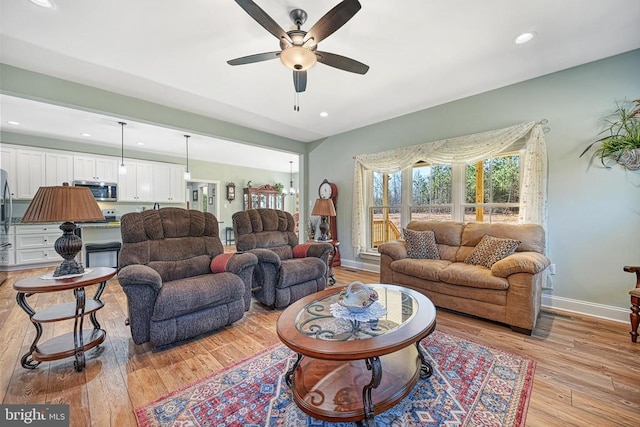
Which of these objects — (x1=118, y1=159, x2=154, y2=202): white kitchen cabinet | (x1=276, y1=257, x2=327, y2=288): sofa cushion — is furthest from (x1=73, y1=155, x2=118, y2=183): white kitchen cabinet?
(x1=276, y1=257, x2=327, y2=288): sofa cushion

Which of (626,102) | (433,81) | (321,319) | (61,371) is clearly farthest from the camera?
(433,81)

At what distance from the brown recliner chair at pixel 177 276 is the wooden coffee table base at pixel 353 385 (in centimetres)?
104

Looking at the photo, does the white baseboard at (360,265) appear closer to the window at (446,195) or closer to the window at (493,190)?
the window at (446,195)

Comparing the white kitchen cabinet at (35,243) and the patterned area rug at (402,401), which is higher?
the white kitchen cabinet at (35,243)

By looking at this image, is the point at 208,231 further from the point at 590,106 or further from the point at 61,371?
the point at 590,106

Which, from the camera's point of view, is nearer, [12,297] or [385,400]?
[385,400]

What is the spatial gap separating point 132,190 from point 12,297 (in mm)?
3286

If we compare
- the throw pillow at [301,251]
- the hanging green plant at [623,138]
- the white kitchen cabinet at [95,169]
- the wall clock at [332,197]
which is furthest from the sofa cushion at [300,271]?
the white kitchen cabinet at [95,169]

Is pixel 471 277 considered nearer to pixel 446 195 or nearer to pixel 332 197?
pixel 446 195

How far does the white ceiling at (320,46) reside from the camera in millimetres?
1996

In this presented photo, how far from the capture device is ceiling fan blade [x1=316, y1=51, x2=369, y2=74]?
2098 mm

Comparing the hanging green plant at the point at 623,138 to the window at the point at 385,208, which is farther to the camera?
the window at the point at 385,208

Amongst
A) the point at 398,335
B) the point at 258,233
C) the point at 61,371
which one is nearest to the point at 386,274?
the point at 258,233

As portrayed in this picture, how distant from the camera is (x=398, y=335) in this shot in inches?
55.3
